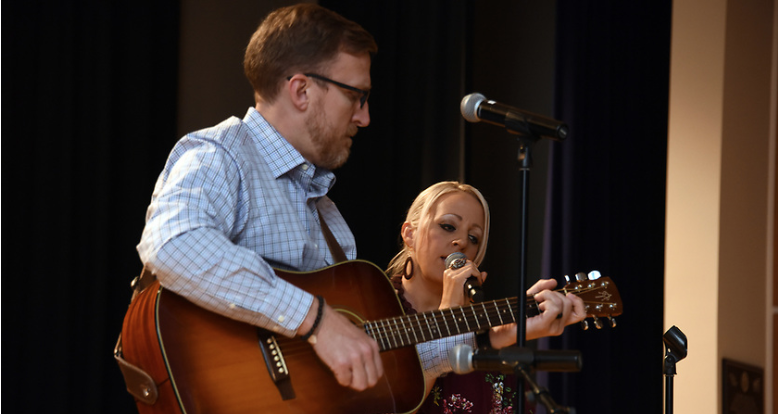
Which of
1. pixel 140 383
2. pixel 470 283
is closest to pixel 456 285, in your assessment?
pixel 470 283

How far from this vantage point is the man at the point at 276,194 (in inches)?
60.0

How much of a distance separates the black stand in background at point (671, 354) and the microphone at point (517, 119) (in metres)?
0.71

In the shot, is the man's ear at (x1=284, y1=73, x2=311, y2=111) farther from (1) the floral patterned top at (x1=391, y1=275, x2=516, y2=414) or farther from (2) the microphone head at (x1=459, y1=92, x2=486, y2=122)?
(1) the floral patterned top at (x1=391, y1=275, x2=516, y2=414)

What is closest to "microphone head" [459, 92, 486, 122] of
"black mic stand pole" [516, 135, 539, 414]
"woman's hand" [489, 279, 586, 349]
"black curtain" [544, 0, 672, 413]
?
"black mic stand pole" [516, 135, 539, 414]

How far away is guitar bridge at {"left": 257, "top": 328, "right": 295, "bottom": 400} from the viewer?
5.37 feet

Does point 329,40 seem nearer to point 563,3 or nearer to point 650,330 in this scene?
point 563,3

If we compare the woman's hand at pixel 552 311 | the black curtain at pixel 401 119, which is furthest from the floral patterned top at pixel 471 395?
the black curtain at pixel 401 119

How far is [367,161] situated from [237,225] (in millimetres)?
1977

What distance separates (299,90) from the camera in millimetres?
1859

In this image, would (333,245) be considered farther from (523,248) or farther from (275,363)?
(523,248)

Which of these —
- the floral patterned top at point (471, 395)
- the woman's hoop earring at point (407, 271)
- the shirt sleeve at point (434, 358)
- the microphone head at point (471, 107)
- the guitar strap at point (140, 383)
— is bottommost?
the floral patterned top at point (471, 395)

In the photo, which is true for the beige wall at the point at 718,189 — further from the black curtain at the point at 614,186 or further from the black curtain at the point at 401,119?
the black curtain at the point at 401,119

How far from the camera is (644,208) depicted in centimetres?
346

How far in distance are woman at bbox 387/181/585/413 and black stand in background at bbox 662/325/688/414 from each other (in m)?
0.25
